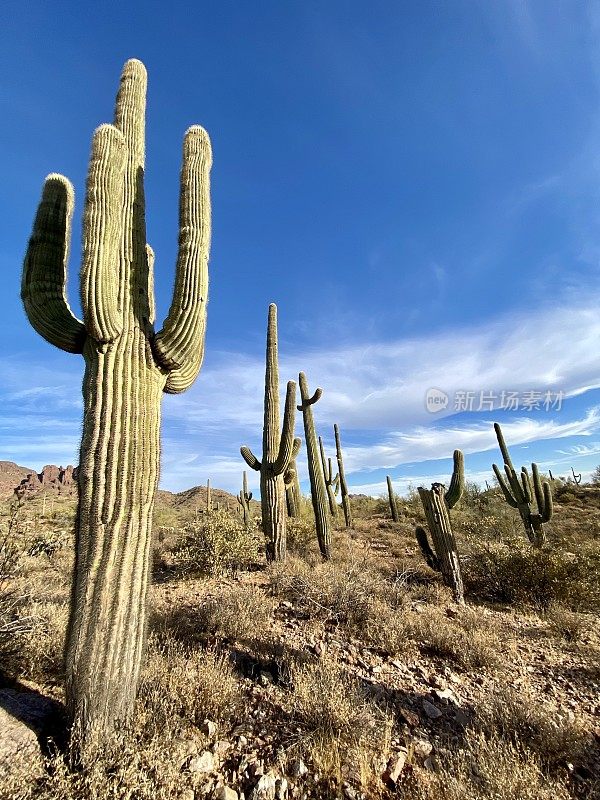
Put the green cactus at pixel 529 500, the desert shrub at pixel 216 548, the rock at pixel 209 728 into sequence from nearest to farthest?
the rock at pixel 209 728 → the desert shrub at pixel 216 548 → the green cactus at pixel 529 500

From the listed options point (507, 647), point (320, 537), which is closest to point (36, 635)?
point (507, 647)

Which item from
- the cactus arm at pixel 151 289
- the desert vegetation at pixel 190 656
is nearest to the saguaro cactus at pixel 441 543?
the desert vegetation at pixel 190 656

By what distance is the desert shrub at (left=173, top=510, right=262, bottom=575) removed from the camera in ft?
25.9

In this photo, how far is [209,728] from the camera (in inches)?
122

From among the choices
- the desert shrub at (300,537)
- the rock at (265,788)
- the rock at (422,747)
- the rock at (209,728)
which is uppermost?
the desert shrub at (300,537)

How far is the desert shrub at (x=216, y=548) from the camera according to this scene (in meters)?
7.90

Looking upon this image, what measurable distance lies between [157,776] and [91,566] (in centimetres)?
141

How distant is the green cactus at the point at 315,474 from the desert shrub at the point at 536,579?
3344 mm

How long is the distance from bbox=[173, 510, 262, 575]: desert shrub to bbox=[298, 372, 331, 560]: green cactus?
5.73 ft

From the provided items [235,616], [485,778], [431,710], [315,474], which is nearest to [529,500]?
[315,474]

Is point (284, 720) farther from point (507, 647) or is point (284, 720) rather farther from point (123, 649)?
point (507, 647)

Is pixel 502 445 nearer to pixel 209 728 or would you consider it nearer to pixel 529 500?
pixel 529 500

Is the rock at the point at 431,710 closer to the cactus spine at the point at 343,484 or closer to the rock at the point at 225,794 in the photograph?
the rock at the point at 225,794

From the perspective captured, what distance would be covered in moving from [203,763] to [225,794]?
0.27m
